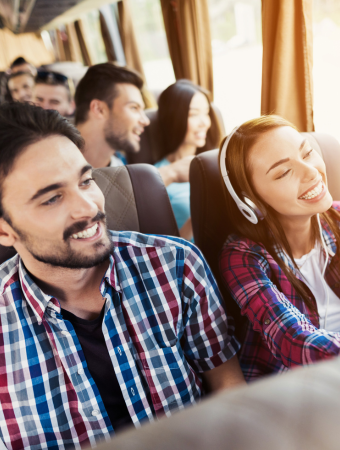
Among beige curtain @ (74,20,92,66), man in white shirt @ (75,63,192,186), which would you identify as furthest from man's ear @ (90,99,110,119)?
beige curtain @ (74,20,92,66)

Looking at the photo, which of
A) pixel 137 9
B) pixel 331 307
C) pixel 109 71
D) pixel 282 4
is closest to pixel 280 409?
pixel 331 307

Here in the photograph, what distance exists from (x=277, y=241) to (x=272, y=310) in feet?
0.79

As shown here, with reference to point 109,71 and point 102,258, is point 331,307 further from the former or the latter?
point 109,71

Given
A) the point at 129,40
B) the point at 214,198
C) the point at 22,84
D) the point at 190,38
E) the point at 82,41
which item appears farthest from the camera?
the point at 82,41

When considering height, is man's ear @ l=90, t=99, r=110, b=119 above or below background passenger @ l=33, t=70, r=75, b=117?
below

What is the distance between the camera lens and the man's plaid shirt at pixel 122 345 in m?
0.89

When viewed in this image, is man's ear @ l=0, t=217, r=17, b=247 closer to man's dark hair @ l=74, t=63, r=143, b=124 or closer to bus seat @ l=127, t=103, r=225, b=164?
man's dark hair @ l=74, t=63, r=143, b=124

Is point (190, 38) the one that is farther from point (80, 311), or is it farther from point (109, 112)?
point (80, 311)

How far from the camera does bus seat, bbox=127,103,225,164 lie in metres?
2.58

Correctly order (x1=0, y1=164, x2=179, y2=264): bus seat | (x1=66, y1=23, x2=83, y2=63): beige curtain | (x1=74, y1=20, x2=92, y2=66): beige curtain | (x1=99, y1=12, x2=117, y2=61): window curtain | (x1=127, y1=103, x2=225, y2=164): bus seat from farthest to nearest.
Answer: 1. (x1=66, y1=23, x2=83, y2=63): beige curtain
2. (x1=74, y1=20, x2=92, y2=66): beige curtain
3. (x1=99, y1=12, x2=117, y2=61): window curtain
4. (x1=127, y1=103, x2=225, y2=164): bus seat
5. (x1=0, y1=164, x2=179, y2=264): bus seat

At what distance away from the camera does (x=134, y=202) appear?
1.18 meters

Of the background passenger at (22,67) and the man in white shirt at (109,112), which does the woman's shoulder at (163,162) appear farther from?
the background passenger at (22,67)

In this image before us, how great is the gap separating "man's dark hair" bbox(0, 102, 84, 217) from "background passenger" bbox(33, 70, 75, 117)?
241 cm

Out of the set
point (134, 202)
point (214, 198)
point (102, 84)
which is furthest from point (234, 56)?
point (134, 202)
